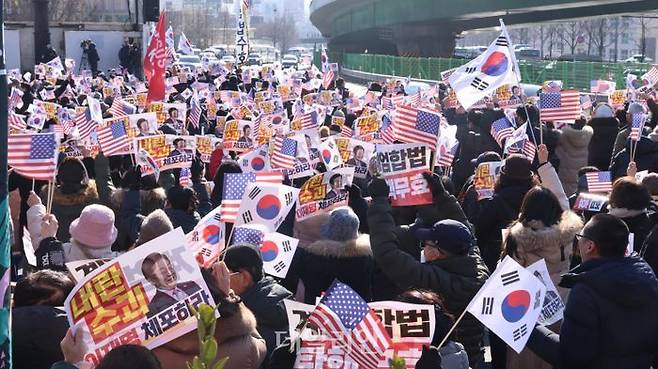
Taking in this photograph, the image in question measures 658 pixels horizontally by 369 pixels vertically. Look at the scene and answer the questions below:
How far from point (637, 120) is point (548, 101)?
5.61ft

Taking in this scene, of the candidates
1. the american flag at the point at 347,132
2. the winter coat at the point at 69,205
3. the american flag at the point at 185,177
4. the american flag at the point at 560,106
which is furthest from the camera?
the american flag at the point at 347,132

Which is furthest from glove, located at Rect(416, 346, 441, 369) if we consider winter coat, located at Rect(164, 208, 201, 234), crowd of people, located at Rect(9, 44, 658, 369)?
winter coat, located at Rect(164, 208, 201, 234)

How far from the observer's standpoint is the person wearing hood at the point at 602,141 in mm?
12820

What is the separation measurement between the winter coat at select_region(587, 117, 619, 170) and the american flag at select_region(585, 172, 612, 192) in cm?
336

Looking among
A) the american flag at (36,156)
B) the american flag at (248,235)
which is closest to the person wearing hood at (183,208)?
the american flag at (248,235)

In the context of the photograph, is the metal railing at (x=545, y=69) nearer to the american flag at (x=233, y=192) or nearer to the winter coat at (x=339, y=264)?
the american flag at (x=233, y=192)

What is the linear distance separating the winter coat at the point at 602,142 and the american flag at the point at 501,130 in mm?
995

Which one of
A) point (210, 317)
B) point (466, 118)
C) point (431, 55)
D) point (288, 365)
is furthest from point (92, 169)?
point (431, 55)

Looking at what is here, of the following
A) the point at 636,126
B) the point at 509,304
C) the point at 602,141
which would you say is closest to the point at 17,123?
the point at 602,141

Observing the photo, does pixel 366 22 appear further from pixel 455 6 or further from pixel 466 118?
pixel 466 118

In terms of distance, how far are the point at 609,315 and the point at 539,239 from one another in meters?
1.37

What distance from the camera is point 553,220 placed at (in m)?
6.42

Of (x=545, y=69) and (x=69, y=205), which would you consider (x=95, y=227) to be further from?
(x=545, y=69)

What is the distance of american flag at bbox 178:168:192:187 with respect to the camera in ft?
33.3
